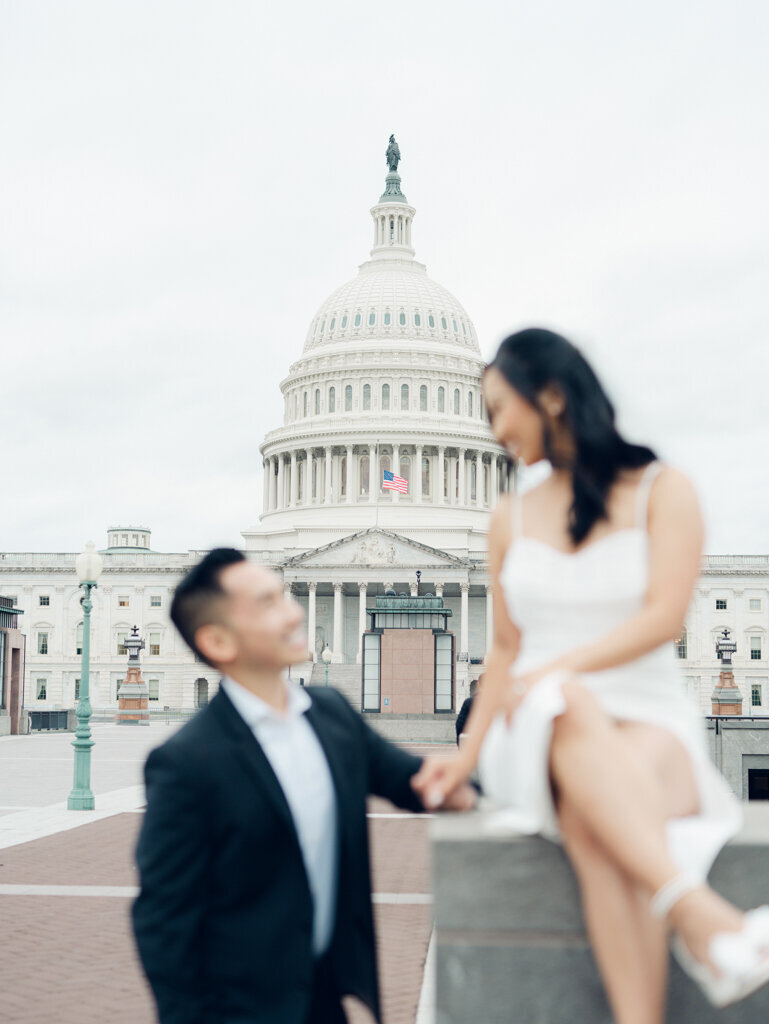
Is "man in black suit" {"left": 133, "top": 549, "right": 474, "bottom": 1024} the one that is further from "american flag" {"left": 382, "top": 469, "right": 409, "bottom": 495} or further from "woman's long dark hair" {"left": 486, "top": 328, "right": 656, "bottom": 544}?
"american flag" {"left": 382, "top": 469, "right": 409, "bottom": 495}

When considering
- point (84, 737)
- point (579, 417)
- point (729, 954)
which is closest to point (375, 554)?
point (84, 737)

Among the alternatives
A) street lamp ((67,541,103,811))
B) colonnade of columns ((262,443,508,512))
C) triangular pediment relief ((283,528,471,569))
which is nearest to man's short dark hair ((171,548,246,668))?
street lamp ((67,541,103,811))

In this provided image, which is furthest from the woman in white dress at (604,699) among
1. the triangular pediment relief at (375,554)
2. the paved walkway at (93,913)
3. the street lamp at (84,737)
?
the triangular pediment relief at (375,554)

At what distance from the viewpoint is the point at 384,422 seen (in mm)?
105438

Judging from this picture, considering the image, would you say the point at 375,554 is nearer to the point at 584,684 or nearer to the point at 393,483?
the point at 393,483

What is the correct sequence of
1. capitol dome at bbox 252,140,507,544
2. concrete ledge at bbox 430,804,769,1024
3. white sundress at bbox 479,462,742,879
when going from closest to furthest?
Answer: white sundress at bbox 479,462,742,879
concrete ledge at bbox 430,804,769,1024
capitol dome at bbox 252,140,507,544

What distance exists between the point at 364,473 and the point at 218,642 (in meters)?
103

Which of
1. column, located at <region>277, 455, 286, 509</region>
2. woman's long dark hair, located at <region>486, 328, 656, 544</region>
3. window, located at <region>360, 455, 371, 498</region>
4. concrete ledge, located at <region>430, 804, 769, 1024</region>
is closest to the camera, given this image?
concrete ledge, located at <region>430, 804, 769, 1024</region>

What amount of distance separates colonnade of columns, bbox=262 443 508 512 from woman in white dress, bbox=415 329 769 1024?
99.5m

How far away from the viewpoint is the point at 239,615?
3.32m

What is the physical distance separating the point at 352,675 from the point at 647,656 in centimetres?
7142

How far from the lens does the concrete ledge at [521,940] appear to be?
3.01m

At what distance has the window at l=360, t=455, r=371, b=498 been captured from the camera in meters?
106

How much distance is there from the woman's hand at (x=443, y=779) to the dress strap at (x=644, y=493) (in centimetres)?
80
